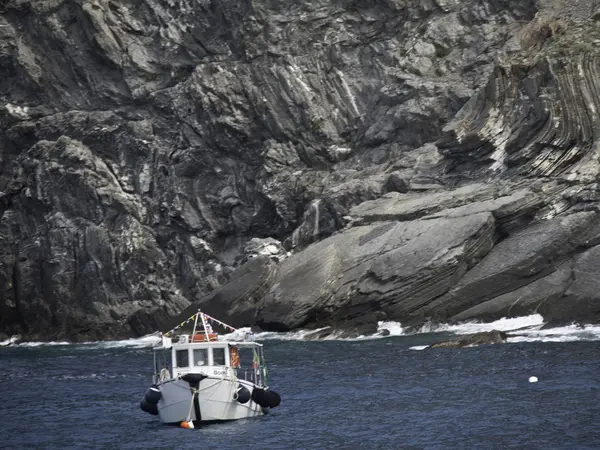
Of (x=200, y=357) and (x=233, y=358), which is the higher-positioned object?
(x=200, y=357)

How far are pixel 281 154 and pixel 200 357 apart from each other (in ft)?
166

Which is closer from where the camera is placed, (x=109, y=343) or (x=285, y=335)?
(x=285, y=335)

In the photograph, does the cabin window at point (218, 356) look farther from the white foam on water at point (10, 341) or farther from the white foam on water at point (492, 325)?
the white foam on water at point (10, 341)

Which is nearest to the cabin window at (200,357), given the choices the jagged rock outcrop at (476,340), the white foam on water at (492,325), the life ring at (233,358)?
the life ring at (233,358)

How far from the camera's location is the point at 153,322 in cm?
9388

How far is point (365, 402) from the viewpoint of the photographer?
51.4 meters

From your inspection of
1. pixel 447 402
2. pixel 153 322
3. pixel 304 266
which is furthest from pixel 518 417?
pixel 153 322

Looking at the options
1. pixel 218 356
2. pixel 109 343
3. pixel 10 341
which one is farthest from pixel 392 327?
pixel 10 341

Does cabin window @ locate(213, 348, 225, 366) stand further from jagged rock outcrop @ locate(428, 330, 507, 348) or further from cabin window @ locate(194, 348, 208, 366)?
jagged rock outcrop @ locate(428, 330, 507, 348)

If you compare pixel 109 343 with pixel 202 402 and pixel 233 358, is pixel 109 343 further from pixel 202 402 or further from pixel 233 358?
pixel 202 402

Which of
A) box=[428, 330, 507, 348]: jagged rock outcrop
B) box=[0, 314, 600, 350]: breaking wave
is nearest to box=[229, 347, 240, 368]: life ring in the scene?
box=[0, 314, 600, 350]: breaking wave

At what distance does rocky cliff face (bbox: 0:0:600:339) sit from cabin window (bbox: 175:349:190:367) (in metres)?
29.3

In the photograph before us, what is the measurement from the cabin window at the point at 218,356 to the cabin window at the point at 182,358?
1.09 metres

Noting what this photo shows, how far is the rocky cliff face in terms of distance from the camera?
79188mm
